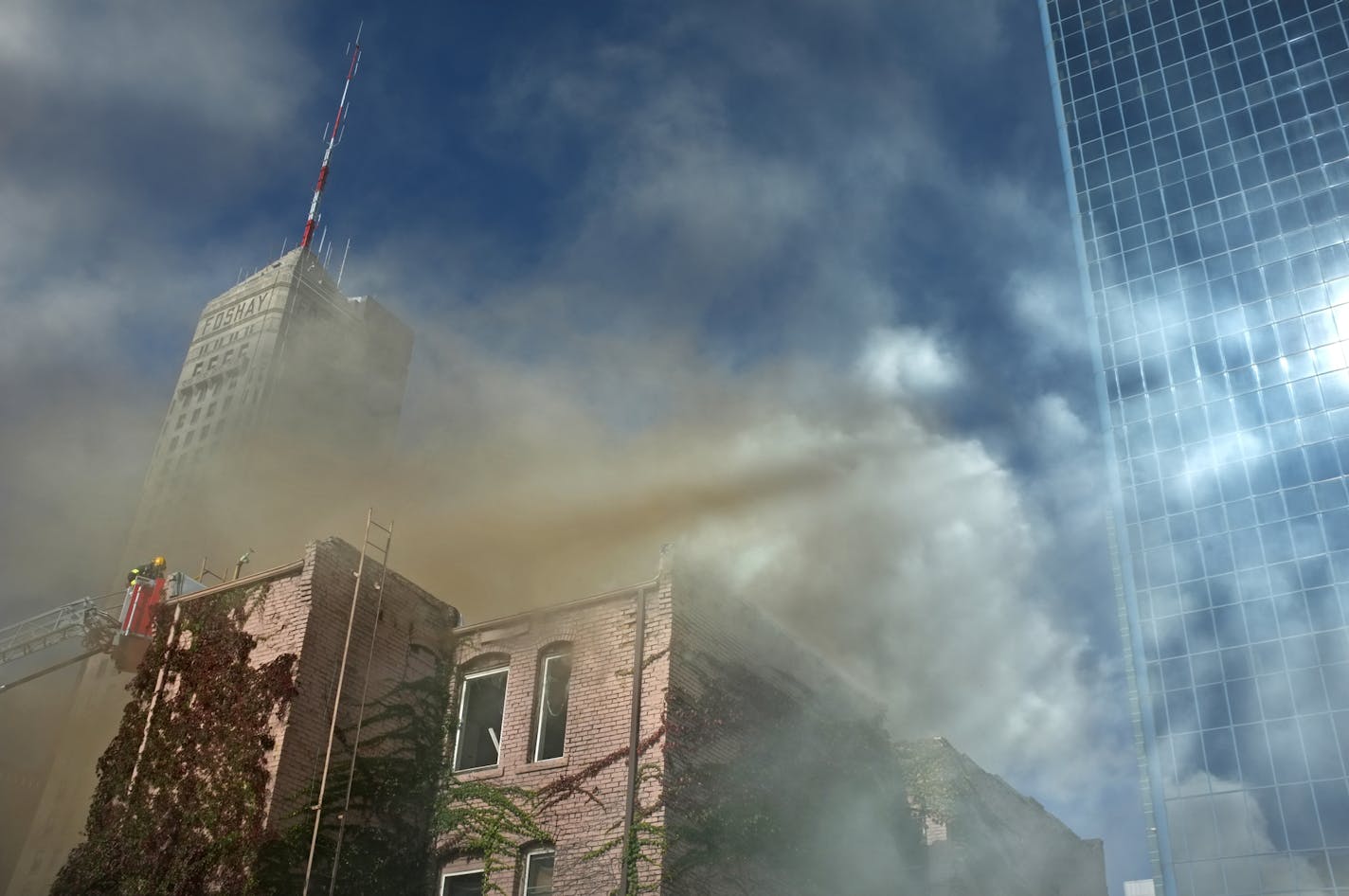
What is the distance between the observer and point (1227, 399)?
4016 cm

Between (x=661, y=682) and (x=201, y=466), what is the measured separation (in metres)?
77.6

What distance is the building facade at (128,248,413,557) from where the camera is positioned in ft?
290

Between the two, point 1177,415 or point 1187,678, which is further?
point 1177,415

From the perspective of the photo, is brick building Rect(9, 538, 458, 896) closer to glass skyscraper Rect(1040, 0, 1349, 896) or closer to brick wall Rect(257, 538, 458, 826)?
brick wall Rect(257, 538, 458, 826)

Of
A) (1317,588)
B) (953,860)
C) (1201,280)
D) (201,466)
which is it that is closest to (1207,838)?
(1317,588)

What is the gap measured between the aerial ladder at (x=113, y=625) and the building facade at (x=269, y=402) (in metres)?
58.3

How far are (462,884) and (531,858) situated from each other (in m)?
1.50

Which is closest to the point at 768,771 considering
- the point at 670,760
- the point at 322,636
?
the point at 670,760

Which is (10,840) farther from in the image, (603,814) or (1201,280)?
(1201,280)

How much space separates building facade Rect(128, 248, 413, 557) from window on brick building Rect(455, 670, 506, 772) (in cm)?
6500

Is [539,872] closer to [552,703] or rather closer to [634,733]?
[634,733]

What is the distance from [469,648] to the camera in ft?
79.2

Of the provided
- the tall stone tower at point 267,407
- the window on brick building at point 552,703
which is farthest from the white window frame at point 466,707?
the tall stone tower at point 267,407

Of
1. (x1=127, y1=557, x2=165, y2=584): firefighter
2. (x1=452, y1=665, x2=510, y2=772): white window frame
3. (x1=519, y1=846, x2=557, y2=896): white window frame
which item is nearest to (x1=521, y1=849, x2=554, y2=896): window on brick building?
(x1=519, y1=846, x2=557, y2=896): white window frame
